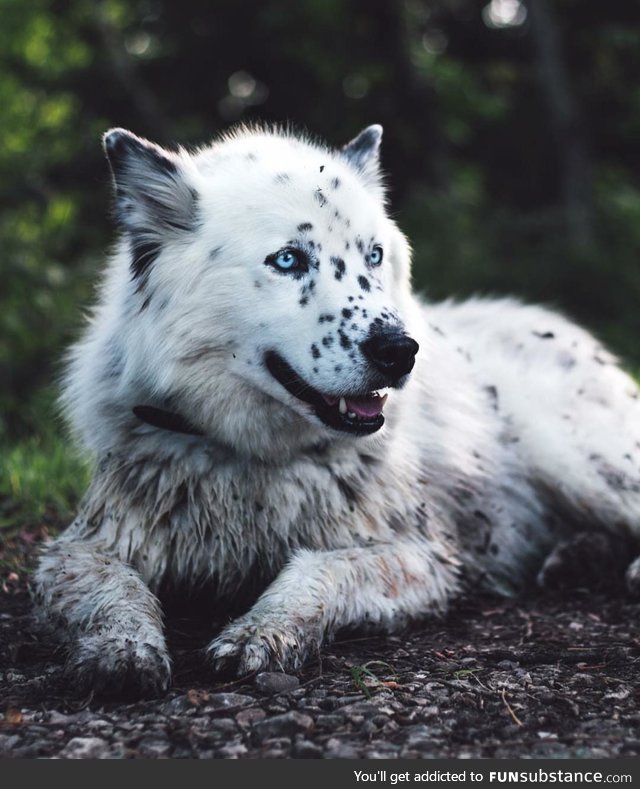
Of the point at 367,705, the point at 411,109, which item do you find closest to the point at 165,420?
the point at 367,705

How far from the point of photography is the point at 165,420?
330 cm

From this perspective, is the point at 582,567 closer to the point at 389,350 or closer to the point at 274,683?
the point at 389,350

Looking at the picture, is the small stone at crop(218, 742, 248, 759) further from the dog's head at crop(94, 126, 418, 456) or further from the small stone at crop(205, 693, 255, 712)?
Answer: the dog's head at crop(94, 126, 418, 456)

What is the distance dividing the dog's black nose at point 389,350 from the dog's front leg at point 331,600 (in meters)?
0.70

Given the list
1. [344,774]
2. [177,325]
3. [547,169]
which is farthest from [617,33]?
[344,774]

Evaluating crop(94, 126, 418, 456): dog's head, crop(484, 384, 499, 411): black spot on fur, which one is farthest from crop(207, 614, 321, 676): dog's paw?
crop(484, 384, 499, 411): black spot on fur

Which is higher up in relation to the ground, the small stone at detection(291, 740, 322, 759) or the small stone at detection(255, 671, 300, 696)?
the small stone at detection(255, 671, 300, 696)

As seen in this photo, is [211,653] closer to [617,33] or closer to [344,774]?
[344,774]

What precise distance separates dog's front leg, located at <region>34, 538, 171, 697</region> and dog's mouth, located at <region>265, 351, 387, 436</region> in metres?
0.78

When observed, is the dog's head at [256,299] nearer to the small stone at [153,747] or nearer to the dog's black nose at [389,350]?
the dog's black nose at [389,350]

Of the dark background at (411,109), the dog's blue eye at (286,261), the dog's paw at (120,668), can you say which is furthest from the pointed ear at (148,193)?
the dark background at (411,109)

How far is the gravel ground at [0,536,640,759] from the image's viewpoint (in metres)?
2.34

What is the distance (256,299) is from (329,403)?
1.32 feet

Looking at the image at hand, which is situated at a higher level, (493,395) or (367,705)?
(493,395)
